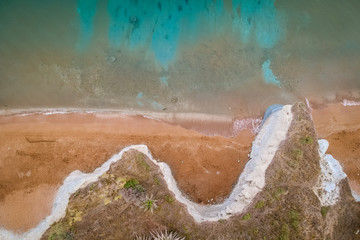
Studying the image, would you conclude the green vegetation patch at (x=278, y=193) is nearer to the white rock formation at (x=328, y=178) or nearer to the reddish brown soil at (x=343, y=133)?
the white rock formation at (x=328, y=178)

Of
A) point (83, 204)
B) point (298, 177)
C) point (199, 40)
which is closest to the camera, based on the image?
point (83, 204)

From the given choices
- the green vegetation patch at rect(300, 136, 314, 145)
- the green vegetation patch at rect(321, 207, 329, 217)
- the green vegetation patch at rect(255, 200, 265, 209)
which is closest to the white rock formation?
the green vegetation patch at rect(321, 207, 329, 217)

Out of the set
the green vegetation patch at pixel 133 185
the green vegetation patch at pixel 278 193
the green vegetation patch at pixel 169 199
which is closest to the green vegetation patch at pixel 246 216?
the green vegetation patch at pixel 278 193

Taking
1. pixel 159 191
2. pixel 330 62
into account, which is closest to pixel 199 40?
pixel 330 62

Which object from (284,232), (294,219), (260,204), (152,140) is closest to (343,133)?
(294,219)

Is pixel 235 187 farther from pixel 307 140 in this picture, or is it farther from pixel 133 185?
pixel 133 185

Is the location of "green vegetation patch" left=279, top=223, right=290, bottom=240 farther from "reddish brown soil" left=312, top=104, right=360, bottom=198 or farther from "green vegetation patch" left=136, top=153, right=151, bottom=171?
"green vegetation patch" left=136, top=153, right=151, bottom=171

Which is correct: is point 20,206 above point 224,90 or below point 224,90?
below

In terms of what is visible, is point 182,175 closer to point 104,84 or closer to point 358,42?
point 104,84
